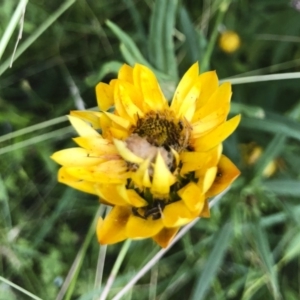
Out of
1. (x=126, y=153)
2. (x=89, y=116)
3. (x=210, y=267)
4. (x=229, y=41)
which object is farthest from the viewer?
(x=229, y=41)

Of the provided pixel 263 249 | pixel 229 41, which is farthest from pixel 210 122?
pixel 229 41

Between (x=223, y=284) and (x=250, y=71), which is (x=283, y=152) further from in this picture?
(x=223, y=284)

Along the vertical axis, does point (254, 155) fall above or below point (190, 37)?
below

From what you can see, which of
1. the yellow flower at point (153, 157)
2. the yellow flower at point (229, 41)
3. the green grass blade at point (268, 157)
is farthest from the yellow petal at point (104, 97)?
the yellow flower at point (229, 41)

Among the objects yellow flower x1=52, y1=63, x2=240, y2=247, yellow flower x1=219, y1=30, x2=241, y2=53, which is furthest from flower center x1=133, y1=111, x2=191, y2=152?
yellow flower x1=219, y1=30, x2=241, y2=53

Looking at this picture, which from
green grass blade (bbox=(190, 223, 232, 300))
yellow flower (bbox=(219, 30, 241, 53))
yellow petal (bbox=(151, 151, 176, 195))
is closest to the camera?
yellow petal (bbox=(151, 151, 176, 195))

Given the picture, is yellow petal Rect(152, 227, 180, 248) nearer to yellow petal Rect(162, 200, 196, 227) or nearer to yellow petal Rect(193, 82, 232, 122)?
yellow petal Rect(162, 200, 196, 227)

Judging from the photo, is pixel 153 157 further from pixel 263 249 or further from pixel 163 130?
pixel 263 249
